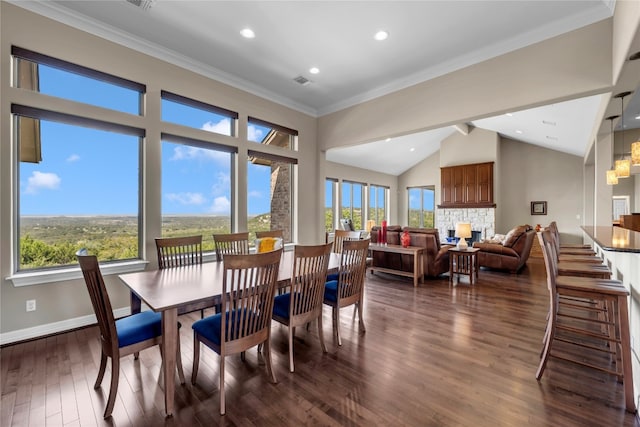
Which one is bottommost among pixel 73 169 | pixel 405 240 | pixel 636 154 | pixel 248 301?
pixel 248 301

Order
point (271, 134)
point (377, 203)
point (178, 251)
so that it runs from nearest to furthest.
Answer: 1. point (178, 251)
2. point (271, 134)
3. point (377, 203)

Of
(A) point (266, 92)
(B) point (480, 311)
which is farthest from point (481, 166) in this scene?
(A) point (266, 92)

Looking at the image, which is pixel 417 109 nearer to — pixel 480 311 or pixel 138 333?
pixel 480 311

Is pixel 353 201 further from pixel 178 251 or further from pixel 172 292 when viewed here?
pixel 172 292

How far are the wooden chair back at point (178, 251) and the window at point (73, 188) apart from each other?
980mm

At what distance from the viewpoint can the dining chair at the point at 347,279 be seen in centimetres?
273

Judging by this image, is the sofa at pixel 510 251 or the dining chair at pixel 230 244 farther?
the sofa at pixel 510 251

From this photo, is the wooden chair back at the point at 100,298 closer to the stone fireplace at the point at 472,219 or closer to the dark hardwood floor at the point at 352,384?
the dark hardwood floor at the point at 352,384

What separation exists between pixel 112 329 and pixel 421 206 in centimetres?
1151

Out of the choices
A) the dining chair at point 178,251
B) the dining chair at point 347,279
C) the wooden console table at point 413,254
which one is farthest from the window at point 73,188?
the wooden console table at point 413,254

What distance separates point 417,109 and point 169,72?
3582mm

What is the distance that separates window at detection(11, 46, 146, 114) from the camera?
2906mm

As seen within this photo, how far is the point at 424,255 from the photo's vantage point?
17.1ft

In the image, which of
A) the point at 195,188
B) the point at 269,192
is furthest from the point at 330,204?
the point at 195,188
